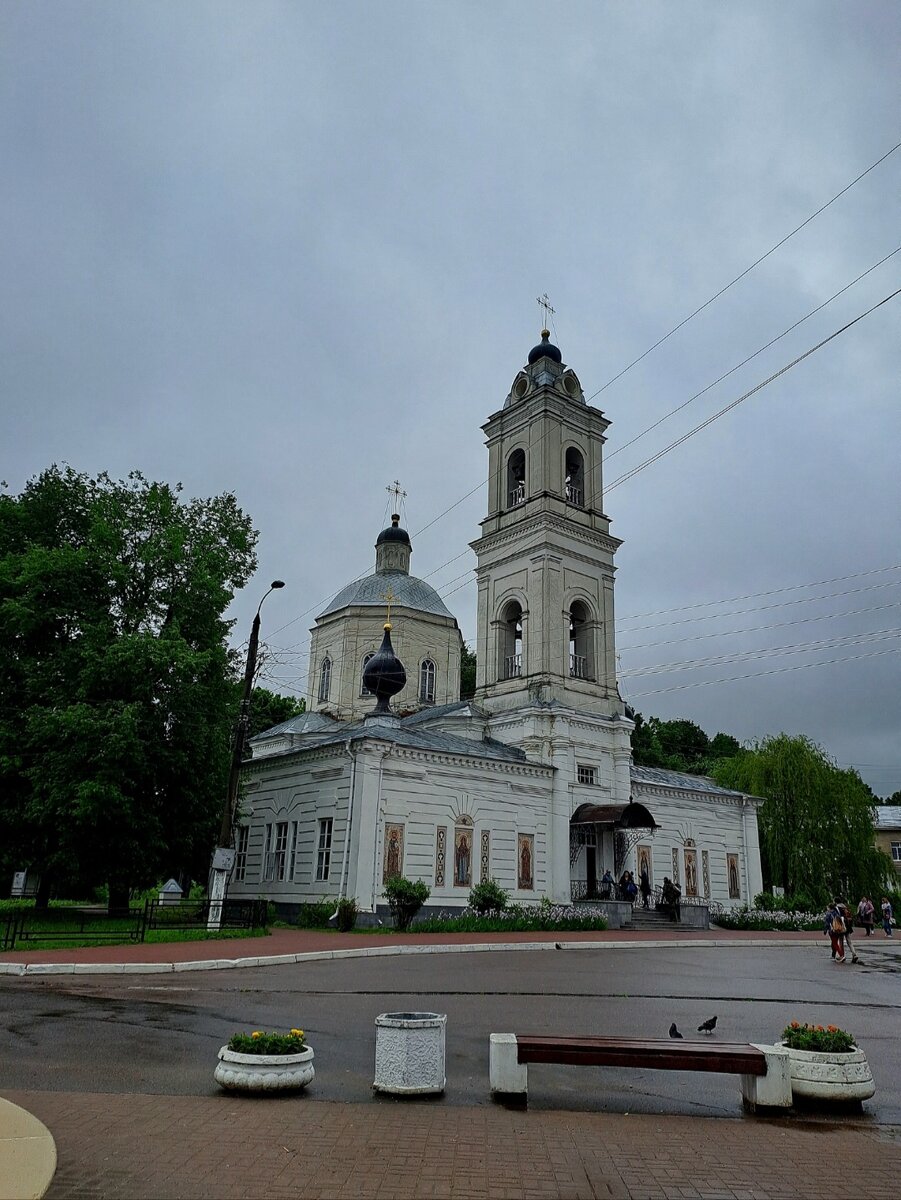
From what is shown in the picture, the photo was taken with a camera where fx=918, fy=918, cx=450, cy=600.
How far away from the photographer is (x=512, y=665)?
130ft

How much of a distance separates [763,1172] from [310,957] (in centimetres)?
1500

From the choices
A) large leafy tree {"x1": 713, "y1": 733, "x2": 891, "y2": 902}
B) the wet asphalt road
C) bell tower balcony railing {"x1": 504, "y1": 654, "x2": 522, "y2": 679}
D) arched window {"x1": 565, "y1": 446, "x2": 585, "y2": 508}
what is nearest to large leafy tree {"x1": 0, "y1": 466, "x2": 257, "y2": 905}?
the wet asphalt road

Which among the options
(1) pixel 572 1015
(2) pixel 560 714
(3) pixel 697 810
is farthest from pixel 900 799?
(1) pixel 572 1015

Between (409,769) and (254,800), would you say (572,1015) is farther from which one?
(254,800)

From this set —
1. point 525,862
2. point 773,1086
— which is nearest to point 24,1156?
point 773,1086

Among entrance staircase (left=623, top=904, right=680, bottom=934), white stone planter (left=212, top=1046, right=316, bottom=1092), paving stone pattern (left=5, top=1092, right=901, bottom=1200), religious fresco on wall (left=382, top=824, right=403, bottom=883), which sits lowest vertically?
paving stone pattern (left=5, top=1092, right=901, bottom=1200)

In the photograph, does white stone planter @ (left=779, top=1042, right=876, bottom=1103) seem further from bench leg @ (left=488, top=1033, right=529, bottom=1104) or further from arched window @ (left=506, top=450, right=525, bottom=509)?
arched window @ (left=506, top=450, right=525, bottom=509)

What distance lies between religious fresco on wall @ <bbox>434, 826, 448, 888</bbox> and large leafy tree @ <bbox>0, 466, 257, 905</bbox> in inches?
294

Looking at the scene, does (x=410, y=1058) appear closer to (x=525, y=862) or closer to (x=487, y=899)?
(x=487, y=899)

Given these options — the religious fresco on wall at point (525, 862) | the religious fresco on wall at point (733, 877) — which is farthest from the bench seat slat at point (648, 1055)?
the religious fresco on wall at point (733, 877)

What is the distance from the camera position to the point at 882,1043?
10.8m

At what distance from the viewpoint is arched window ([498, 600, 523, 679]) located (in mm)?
39500

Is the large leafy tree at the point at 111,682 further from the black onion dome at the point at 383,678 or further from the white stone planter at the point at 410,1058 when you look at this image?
the white stone planter at the point at 410,1058

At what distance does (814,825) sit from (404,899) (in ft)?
85.5
